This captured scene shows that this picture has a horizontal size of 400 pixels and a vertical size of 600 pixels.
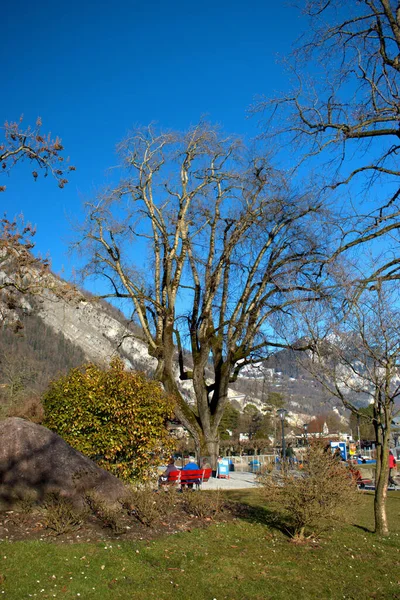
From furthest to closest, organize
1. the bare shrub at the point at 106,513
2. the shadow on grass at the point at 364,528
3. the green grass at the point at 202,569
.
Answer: the shadow on grass at the point at 364,528, the bare shrub at the point at 106,513, the green grass at the point at 202,569

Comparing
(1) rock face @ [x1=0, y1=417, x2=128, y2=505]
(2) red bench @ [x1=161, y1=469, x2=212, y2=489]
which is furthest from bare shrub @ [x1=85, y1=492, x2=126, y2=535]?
(2) red bench @ [x1=161, y1=469, x2=212, y2=489]

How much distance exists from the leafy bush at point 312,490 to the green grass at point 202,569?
1.56 ft

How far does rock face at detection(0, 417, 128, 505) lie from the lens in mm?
7984

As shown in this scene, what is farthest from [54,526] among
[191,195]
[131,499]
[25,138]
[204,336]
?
[191,195]

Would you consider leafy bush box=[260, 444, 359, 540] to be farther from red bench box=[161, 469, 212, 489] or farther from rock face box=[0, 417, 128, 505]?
red bench box=[161, 469, 212, 489]

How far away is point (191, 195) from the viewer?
17.4 m

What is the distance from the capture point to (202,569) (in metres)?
6.52

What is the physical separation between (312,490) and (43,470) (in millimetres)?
4185

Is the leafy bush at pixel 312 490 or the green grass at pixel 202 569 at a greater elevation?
the leafy bush at pixel 312 490

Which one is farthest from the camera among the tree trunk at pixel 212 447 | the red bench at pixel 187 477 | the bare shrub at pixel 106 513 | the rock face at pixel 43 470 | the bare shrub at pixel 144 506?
the tree trunk at pixel 212 447

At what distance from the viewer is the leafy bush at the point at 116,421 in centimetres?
1057

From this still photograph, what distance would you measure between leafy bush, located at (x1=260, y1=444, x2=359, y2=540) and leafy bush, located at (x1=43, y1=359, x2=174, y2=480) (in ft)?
10.1

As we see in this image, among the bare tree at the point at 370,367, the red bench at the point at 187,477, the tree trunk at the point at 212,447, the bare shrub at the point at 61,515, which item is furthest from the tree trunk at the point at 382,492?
the tree trunk at the point at 212,447

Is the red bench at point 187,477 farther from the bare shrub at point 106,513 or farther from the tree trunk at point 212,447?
the bare shrub at point 106,513
